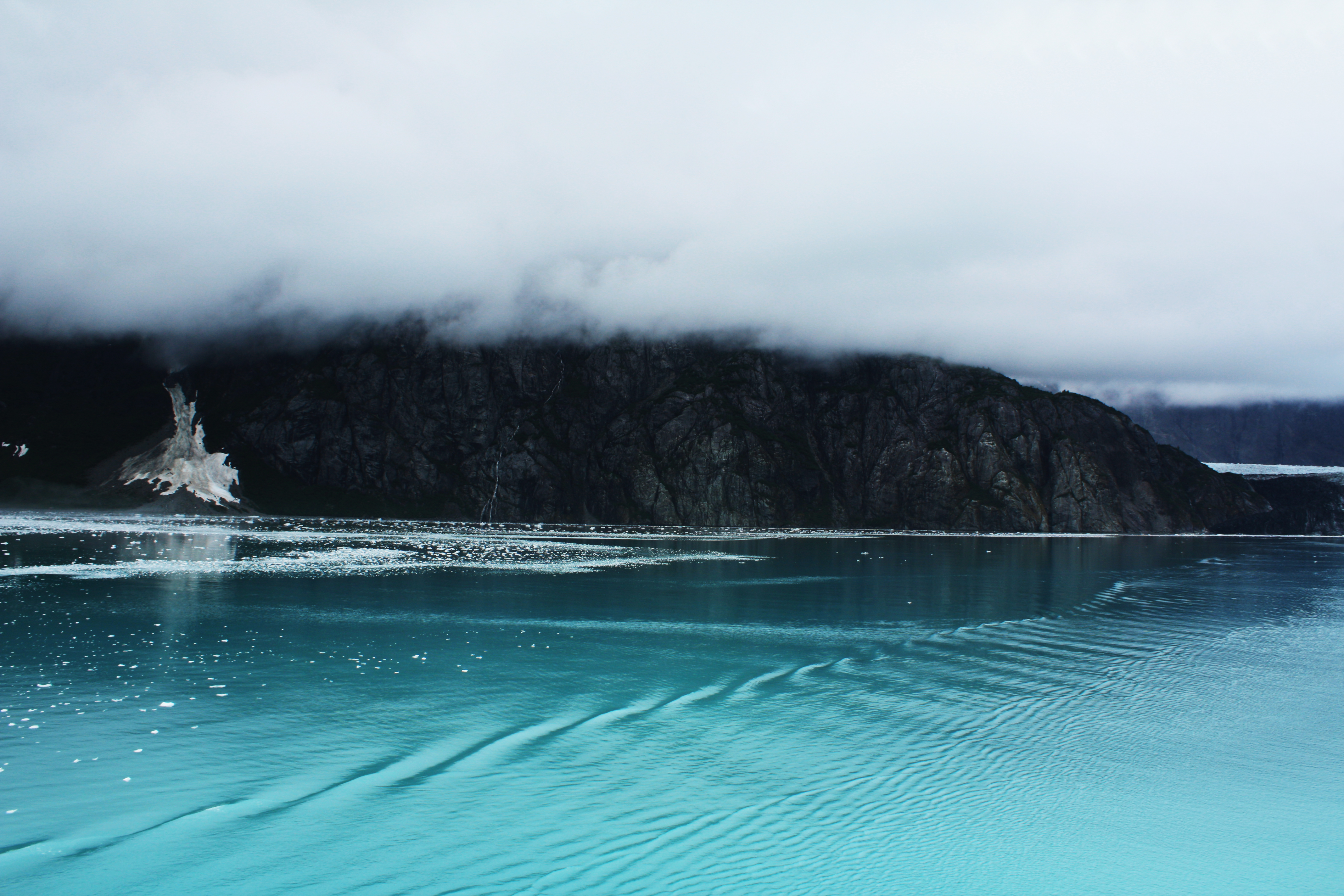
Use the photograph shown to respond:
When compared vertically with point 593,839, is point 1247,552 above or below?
below

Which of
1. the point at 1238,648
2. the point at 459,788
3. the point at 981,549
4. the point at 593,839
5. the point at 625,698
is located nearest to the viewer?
the point at 593,839

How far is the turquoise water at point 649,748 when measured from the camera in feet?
49.2

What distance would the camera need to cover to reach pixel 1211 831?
Result: 17422 mm

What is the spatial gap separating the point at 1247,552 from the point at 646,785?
177 metres

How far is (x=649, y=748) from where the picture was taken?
22156 mm

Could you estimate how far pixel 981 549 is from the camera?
14775 centimetres

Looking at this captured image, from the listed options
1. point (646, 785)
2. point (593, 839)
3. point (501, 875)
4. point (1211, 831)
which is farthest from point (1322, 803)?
point (501, 875)

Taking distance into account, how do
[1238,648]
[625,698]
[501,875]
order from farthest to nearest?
[1238,648]
[625,698]
[501,875]

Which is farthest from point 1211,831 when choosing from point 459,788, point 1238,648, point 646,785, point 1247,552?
point 1247,552

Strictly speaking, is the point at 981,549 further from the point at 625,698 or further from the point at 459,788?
the point at 459,788

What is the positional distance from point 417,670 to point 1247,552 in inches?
6865

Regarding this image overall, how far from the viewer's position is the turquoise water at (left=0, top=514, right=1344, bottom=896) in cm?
1499

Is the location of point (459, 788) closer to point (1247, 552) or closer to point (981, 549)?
point (981, 549)

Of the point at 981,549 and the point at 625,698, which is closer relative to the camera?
the point at 625,698
